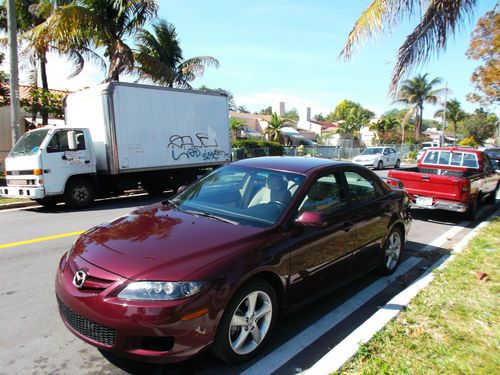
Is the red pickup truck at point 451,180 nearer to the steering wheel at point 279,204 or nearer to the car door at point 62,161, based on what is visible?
the steering wheel at point 279,204

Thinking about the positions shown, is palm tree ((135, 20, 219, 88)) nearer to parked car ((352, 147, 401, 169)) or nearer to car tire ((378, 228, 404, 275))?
parked car ((352, 147, 401, 169))

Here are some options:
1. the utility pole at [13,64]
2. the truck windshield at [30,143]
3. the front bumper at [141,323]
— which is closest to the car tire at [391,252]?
the front bumper at [141,323]

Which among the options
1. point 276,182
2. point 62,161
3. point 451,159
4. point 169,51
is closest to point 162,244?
point 276,182

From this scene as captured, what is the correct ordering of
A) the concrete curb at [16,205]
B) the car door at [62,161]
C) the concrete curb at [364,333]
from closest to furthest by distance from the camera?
1. the concrete curb at [364,333]
2. the car door at [62,161]
3. the concrete curb at [16,205]

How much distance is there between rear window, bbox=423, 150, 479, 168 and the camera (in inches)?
392

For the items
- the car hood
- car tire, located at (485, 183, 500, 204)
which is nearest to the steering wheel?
the car hood

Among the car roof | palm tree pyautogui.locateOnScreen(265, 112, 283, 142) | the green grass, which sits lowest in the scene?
the green grass

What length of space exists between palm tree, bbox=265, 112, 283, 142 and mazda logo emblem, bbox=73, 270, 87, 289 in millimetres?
37791

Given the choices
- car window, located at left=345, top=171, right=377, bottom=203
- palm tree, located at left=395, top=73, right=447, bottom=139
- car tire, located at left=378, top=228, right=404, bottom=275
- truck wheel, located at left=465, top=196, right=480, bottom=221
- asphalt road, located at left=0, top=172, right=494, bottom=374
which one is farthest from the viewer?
palm tree, located at left=395, top=73, right=447, bottom=139

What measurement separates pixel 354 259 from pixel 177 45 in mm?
20071

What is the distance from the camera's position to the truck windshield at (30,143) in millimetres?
9656

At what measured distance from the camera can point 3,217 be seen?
901cm

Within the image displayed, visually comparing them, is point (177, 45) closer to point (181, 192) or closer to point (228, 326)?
point (181, 192)

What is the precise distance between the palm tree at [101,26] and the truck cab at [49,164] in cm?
532
